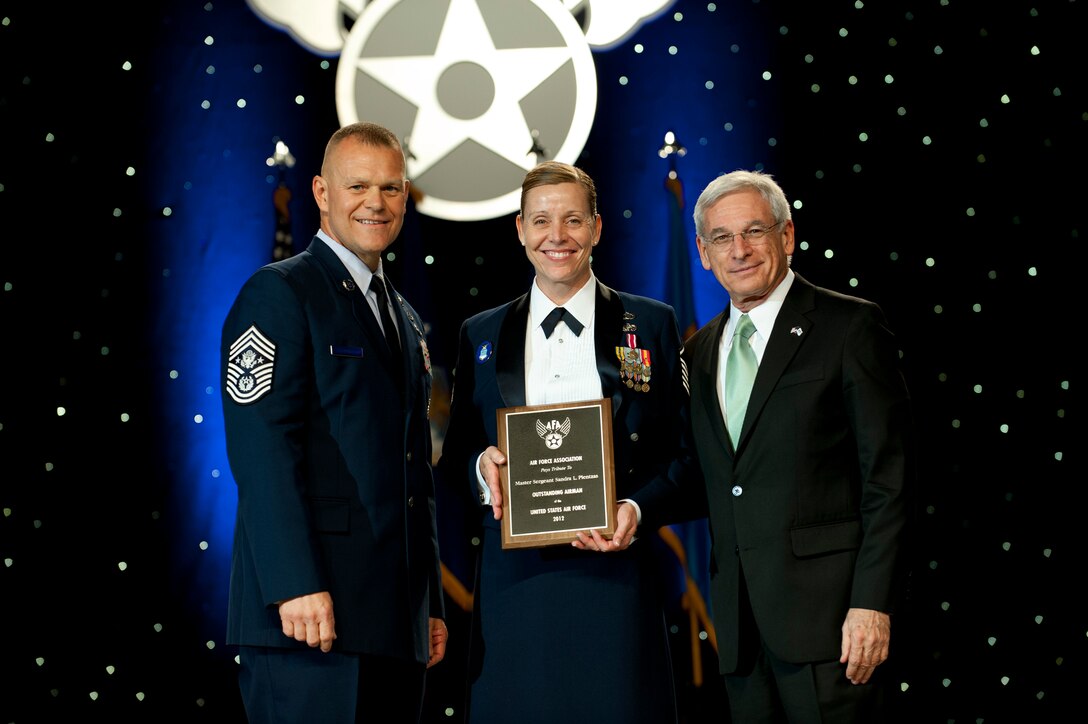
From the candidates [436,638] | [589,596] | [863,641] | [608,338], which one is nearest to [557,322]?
[608,338]

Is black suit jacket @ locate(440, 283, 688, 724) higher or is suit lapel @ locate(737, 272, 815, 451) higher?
suit lapel @ locate(737, 272, 815, 451)

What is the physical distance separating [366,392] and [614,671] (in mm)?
879

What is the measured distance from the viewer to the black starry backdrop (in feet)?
12.4

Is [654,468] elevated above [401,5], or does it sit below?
below

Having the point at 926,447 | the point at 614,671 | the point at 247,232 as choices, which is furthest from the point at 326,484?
the point at 926,447

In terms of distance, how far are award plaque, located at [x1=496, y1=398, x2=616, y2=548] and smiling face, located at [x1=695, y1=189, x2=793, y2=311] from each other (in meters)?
0.54

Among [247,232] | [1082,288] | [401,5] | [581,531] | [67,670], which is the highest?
[401,5]

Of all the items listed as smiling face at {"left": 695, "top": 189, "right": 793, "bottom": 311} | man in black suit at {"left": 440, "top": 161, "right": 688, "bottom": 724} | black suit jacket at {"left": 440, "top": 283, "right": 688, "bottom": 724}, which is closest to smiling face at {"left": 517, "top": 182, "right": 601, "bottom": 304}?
man in black suit at {"left": 440, "top": 161, "right": 688, "bottom": 724}

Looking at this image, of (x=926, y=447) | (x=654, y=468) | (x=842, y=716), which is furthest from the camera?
(x=926, y=447)

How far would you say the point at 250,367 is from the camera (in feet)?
8.14

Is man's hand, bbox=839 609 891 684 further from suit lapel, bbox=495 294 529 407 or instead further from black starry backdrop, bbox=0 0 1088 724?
black starry backdrop, bbox=0 0 1088 724

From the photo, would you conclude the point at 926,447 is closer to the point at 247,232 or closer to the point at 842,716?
the point at 842,716

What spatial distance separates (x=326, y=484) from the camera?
8.27 ft

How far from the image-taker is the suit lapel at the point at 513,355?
2.68 m
